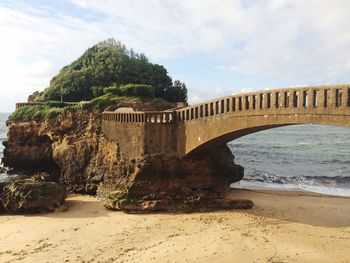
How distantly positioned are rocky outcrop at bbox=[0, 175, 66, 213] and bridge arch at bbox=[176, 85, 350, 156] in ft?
30.6

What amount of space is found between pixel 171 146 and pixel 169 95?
2228 cm

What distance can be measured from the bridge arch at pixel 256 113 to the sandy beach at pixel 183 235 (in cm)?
507

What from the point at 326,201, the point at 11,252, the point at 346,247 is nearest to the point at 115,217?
the point at 11,252

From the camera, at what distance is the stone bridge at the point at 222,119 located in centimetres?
1775

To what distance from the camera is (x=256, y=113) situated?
21.1 metres

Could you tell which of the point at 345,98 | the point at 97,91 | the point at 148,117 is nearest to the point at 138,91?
the point at 97,91

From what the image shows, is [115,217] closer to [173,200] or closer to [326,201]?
[173,200]

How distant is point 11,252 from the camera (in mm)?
18609

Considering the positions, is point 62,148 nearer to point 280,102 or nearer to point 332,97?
point 280,102

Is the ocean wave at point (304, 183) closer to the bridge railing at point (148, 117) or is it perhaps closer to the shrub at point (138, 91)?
the bridge railing at point (148, 117)

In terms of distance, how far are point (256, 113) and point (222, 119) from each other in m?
2.95

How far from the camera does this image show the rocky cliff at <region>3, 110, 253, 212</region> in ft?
83.4

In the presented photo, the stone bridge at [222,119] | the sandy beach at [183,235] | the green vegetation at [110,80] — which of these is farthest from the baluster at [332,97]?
the green vegetation at [110,80]

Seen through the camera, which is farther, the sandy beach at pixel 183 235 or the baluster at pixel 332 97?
the sandy beach at pixel 183 235
